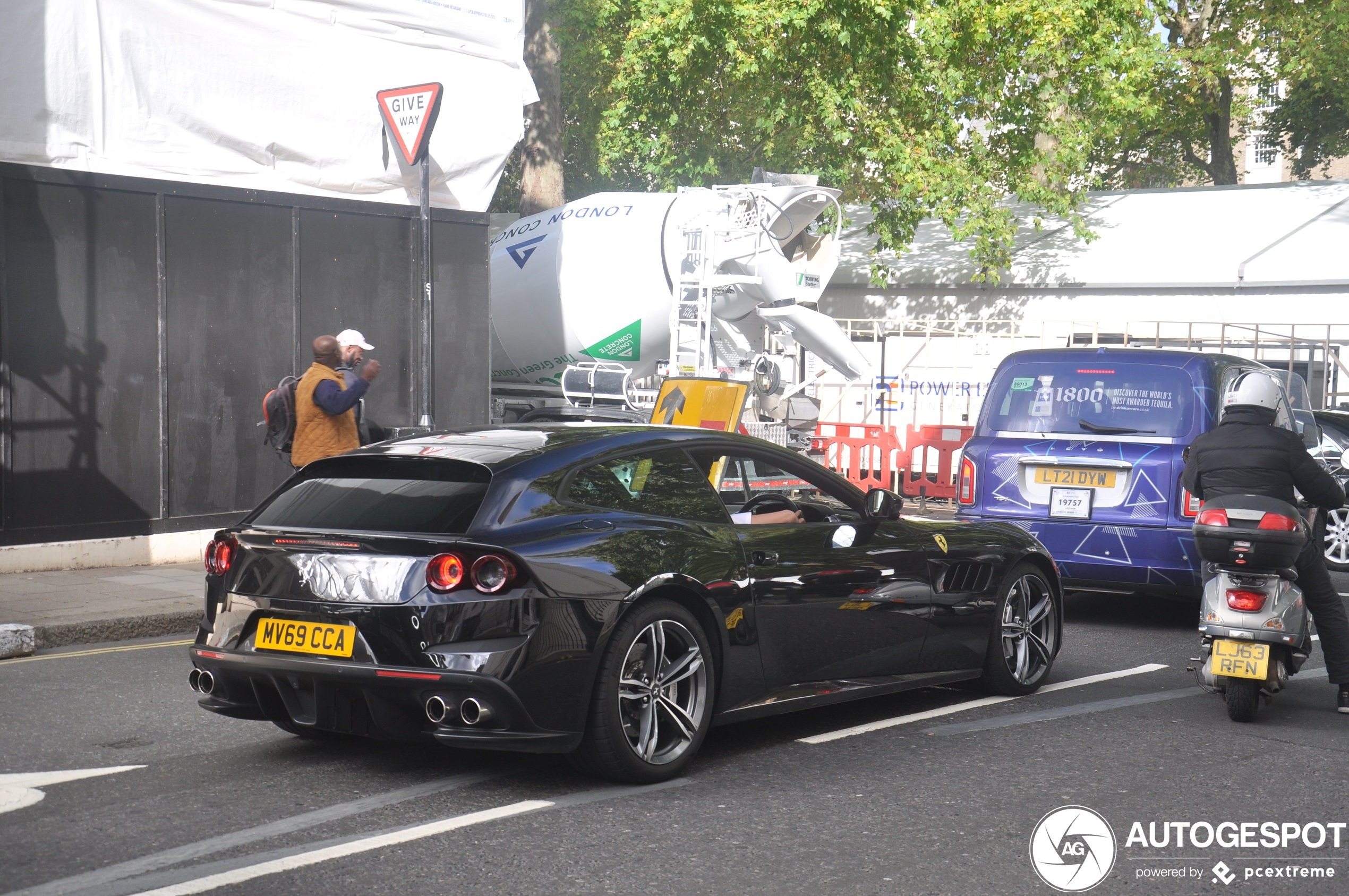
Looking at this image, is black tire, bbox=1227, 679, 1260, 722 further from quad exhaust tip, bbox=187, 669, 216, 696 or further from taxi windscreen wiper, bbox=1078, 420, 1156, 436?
quad exhaust tip, bbox=187, 669, 216, 696

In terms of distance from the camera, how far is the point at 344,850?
4.47 metres

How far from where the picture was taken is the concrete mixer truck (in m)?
15.6

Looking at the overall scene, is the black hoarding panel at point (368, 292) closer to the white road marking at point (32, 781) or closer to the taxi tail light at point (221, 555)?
the taxi tail light at point (221, 555)

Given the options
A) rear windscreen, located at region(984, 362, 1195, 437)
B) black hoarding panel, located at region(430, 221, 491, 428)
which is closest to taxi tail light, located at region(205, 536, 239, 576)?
rear windscreen, located at region(984, 362, 1195, 437)

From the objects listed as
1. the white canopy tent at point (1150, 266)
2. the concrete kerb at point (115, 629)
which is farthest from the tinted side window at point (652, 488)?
the white canopy tent at point (1150, 266)

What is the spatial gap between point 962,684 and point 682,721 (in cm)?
257

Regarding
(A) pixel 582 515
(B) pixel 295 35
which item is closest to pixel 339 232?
(B) pixel 295 35

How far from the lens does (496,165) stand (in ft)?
47.6

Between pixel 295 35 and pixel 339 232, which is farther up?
pixel 295 35

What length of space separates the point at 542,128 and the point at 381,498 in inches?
714

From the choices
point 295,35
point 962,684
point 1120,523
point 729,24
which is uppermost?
point 729,24

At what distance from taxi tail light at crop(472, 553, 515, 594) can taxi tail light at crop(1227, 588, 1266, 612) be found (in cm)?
360

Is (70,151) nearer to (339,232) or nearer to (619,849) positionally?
(339,232)

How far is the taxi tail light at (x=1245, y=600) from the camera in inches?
259
